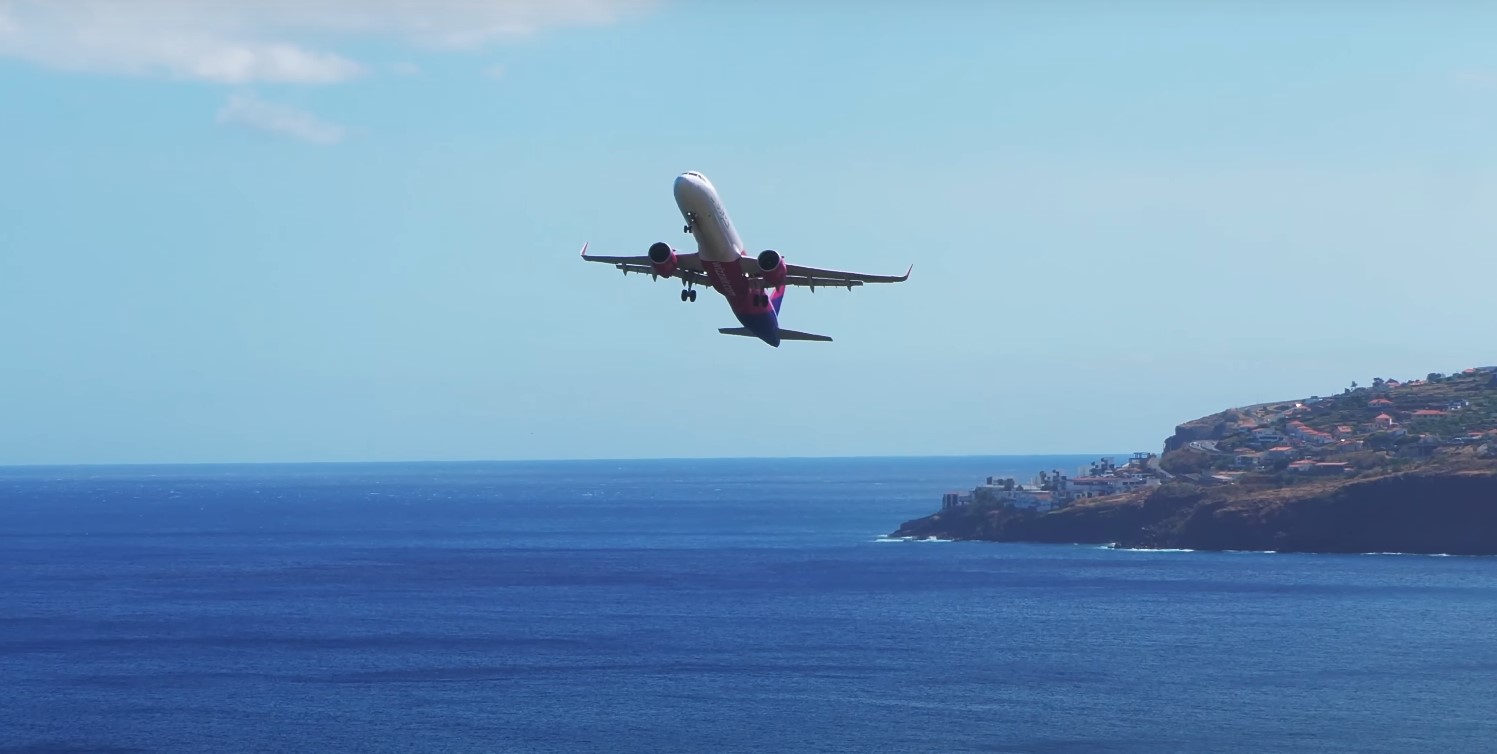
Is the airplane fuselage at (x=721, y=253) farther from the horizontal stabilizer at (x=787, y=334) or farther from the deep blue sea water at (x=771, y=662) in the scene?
the deep blue sea water at (x=771, y=662)

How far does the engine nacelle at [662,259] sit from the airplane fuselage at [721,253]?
1.00 metres

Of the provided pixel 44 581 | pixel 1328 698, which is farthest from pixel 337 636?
pixel 1328 698

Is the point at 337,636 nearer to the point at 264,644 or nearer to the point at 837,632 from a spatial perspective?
the point at 264,644

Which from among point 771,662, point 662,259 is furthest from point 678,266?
point 771,662

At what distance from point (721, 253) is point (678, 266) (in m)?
2.15

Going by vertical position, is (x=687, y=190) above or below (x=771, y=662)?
above

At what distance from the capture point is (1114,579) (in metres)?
176

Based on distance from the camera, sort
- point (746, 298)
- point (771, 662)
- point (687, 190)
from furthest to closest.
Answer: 1. point (771, 662)
2. point (746, 298)
3. point (687, 190)

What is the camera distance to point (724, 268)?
53188mm

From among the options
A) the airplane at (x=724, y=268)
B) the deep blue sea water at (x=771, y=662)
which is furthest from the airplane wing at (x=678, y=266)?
the deep blue sea water at (x=771, y=662)

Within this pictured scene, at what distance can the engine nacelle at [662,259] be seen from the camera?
52469 mm

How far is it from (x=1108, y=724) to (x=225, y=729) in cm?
5833

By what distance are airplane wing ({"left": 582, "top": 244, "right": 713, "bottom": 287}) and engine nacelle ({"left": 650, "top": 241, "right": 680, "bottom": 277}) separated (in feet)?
1.05

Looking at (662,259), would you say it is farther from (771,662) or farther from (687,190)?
(771,662)
